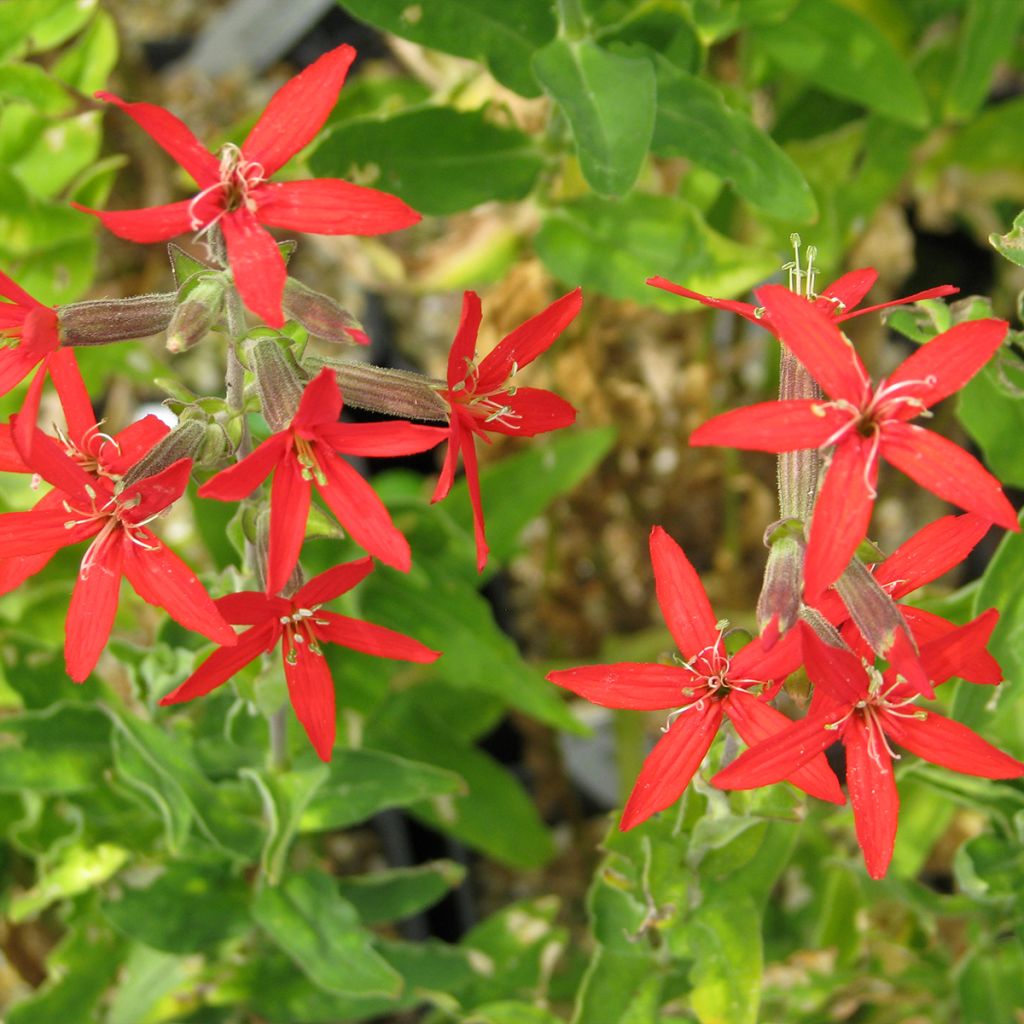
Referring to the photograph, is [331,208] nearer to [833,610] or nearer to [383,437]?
[383,437]

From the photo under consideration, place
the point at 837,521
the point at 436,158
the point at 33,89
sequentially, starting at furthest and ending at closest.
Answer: the point at 33,89 → the point at 436,158 → the point at 837,521

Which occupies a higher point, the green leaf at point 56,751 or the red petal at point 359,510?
the red petal at point 359,510

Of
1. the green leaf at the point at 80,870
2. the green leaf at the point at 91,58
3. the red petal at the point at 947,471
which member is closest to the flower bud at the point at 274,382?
the red petal at the point at 947,471

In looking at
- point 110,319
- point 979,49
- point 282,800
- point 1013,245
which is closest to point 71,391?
point 110,319

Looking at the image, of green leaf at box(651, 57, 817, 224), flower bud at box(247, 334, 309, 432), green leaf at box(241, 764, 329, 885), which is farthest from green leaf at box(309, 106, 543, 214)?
green leaf at box(241, 764, 329, 885)

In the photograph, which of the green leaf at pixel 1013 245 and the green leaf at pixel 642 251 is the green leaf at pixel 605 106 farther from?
the green leaf at pixel 1013 245

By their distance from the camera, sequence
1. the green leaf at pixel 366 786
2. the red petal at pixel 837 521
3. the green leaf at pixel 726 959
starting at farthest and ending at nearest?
the green leaf at pixel 366 786 → the green leaf at pixel 726 959 → the red petal at pixel 837 521

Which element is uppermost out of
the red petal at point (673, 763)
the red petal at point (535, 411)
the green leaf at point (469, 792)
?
the red petal at point (535, 411)
